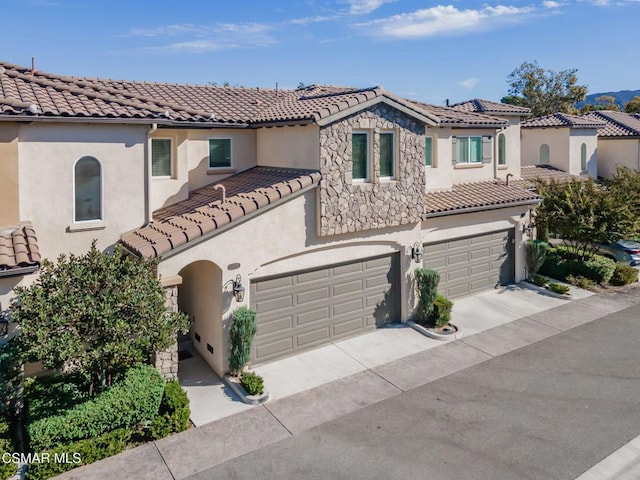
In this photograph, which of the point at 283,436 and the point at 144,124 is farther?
the point at 144,124

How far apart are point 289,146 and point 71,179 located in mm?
6184

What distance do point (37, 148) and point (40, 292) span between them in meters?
4.36

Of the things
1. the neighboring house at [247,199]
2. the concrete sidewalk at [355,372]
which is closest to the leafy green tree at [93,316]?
the neighboring house at [247,199]

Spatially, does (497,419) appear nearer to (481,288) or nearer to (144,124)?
(481,288)

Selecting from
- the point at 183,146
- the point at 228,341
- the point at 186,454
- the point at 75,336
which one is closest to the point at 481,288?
the point at 228,341

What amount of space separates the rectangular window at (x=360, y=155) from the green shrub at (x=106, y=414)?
308 inches

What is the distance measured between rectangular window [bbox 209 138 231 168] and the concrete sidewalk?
7015 millimetres

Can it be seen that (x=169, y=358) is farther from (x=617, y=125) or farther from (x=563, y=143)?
(x=617, y=125)

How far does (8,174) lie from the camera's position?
11.6 meters

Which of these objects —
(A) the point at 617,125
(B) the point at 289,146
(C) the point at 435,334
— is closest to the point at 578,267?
(C) the point at 435,334

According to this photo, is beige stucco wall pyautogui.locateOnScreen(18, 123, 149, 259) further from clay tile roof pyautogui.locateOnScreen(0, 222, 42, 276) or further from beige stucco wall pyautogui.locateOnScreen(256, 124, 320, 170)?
beige stucco wall pyautogui.locateOnScreen(256, 124, 320, 170)

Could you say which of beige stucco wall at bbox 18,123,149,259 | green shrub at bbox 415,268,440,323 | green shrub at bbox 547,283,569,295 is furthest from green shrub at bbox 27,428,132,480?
green shrub at bbox 547,283,569,295

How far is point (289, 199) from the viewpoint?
13.6 m

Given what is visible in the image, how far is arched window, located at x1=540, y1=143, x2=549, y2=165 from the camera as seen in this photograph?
103ft
